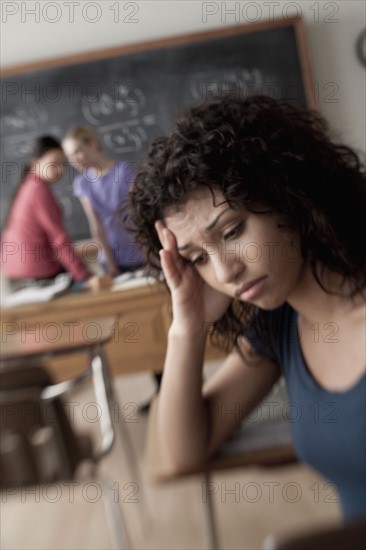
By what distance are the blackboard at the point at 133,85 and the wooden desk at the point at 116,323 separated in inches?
54.4

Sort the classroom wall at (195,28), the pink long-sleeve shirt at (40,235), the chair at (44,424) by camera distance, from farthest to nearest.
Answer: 1. the classroom wall at (195,28)
2. the pink long-sleeve shirt at (40,235)
3. the chair at (44,424)

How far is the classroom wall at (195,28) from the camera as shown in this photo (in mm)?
2473

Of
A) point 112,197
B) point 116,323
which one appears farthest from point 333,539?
point 112,197

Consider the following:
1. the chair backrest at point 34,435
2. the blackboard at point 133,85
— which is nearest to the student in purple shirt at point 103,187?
the chair backrest at point 34,435

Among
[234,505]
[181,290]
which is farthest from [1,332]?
[181,290]

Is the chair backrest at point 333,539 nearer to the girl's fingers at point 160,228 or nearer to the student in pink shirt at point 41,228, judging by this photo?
the girl's fingers at point 160,228

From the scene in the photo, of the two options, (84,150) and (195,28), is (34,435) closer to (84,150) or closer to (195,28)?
(84,150)

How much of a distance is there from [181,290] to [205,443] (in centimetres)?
23

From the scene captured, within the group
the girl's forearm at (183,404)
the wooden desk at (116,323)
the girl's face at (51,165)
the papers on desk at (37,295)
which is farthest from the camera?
the girl's face at (51,165)

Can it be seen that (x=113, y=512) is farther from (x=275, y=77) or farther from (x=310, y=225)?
(x=275, y=77)

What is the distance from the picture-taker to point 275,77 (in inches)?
103

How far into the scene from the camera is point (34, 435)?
116 cm

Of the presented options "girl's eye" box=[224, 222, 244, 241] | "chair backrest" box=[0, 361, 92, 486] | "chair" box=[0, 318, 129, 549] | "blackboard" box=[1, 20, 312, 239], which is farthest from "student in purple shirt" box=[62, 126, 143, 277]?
"girl's eye" box=[224, 222, 244, 241]

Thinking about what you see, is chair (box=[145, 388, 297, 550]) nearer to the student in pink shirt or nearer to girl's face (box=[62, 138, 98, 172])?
the student in pink shirt
